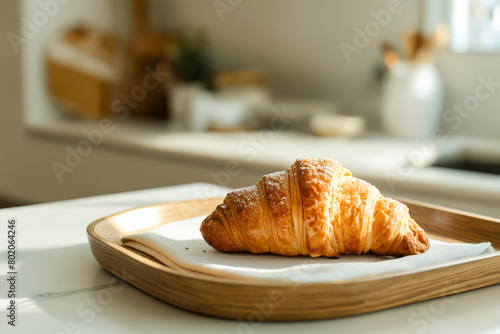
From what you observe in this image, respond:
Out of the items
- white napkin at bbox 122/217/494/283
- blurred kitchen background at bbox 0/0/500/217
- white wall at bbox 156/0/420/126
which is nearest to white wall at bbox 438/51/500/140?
blurred kitchen background at bbox 0/0/500/217

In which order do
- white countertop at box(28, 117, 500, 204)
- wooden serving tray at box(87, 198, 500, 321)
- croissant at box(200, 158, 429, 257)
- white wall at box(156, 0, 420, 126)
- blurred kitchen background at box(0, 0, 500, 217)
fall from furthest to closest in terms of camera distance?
white wall at box(156, 0, 420, 126) < blurred kitchen background at box(0, 0, 500, 217) < white countertop at box(28, 117, 500, 204) < croissant at box(200, 158, 429, 257) < wooden serving tray at box(87, 198, 500, 321)

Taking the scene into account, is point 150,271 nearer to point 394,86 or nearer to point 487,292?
point 487,292

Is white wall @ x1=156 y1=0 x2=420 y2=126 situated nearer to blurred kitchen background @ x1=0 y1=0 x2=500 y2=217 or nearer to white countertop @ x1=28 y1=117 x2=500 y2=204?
blurred kitchen background @ x1=0 y1=0 x2=500 y2=217

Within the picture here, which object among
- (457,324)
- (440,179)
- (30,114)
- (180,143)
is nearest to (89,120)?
(30,114)

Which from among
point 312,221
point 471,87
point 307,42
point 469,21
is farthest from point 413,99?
point 312,221

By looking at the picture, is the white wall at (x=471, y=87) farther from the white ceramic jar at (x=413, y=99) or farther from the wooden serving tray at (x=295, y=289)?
the wooden serving tray at (x=295, y=289)
